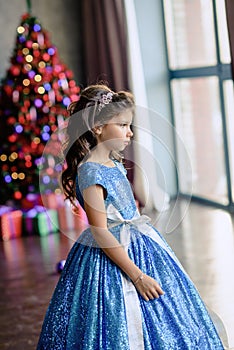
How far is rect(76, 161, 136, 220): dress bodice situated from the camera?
2.69m

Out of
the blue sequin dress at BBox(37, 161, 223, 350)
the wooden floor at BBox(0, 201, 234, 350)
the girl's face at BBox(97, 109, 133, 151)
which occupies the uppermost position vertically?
the girl's face at BBox(97, 109, 133, 151)

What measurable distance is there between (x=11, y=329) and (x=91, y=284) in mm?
1364

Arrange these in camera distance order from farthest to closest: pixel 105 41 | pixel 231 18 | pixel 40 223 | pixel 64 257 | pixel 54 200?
pixel 105 41
pixel 54 200
pixel 40 223
pixel 64 257
pixel 231 18

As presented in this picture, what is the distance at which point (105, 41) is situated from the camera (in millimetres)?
6953

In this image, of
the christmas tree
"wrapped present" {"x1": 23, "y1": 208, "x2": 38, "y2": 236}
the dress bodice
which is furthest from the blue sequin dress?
the christmas tree

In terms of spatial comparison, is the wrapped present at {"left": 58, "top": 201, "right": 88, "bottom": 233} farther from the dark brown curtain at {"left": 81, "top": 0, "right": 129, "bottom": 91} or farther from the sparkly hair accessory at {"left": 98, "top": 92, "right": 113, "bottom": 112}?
the sparkly hair accessory at {"left": 98, "top": 92, "right": 113, "bottom": 112}

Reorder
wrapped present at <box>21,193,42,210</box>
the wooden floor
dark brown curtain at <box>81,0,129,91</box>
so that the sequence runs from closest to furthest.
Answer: the wooden floor < wrapped present at <box>21,193,42,210</box> < dark brown curtain at <box>81,0,129,91</box>

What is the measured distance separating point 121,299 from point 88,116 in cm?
65

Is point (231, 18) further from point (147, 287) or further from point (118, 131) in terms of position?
point (147, 287)

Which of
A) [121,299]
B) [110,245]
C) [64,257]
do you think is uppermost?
[110,245]

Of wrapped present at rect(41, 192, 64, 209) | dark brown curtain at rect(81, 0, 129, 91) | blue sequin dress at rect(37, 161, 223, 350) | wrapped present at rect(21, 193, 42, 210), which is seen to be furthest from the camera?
dark brown curtain at rect(81, 0, 129, 91)

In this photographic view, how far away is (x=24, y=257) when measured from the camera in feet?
17.9

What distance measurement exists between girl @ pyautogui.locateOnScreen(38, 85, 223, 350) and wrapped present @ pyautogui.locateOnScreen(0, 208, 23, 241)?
3.41 meters

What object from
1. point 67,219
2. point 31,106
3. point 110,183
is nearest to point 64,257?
point 67,219
